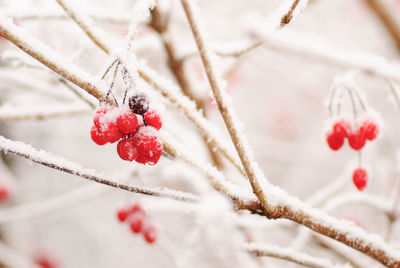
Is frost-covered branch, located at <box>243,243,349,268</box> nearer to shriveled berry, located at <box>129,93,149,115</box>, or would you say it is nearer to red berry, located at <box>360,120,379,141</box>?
red berry, located at <box>360,120,379,141</box>

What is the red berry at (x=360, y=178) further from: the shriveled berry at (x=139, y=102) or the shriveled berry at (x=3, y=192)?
the shriveled berry at (x=3, y=192)

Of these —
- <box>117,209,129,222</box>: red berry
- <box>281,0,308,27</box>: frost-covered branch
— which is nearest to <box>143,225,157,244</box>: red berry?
<box>117,209,129,222</box>: red berry

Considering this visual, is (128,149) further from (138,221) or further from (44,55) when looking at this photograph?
(138,221)

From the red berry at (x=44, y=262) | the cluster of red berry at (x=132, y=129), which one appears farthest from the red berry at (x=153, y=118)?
the red berry at (x=44, y=262)

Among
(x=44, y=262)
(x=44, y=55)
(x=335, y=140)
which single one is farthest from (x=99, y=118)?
(x=44, y=262)

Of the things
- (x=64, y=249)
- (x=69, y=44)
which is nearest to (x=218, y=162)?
(x=69, y=44)

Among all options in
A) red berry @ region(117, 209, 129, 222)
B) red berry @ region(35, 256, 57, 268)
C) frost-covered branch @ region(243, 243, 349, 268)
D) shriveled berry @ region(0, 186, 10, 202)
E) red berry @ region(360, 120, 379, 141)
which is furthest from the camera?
red berry @ region(35, 256, 57, 268)

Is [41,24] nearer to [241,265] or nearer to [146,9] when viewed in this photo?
[146,9]
